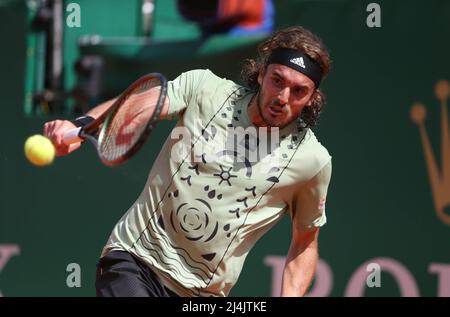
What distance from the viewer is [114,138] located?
387 centimetres

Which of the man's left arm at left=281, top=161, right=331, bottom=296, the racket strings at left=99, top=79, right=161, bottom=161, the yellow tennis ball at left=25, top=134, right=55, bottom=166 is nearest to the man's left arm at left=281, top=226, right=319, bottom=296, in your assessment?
the man's left arm at left=281, top=161, right=331, bottom=296

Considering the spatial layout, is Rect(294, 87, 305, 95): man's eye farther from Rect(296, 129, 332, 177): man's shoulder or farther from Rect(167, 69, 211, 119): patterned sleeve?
Rect(167, 69, 211, 119): patterned sleeve

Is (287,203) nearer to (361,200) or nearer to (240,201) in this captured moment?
(240,201)

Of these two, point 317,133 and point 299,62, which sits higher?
point 299,62

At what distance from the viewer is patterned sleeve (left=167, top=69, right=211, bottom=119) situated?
3.92 meters

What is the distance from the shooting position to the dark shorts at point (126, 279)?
12.3ft

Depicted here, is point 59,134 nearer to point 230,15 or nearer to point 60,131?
point 60,131

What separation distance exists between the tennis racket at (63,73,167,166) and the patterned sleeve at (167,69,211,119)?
132 mm

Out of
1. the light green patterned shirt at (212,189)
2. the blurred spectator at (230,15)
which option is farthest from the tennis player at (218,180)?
the blurred spectator at (230,15)

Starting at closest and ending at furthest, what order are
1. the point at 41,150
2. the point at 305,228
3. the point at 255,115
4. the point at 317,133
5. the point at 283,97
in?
the point at 41,150 < the point at 283,97 < the point at 255,115 < the point at 305,228 < the point at 317,133

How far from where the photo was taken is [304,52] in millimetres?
3967

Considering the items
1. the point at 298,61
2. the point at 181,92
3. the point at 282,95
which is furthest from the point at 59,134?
the point at 298,61

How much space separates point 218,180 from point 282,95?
0.43m

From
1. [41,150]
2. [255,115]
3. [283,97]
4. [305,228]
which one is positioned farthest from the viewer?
[305,228]
